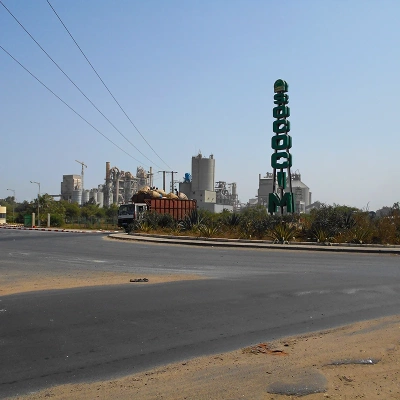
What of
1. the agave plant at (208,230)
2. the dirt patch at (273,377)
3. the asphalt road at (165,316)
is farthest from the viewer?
the agave plant at (208,230)

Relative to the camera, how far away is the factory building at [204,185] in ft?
439

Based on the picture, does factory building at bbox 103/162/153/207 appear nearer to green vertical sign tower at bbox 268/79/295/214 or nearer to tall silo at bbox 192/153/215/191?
tall silo at bbox 192/153/215/191

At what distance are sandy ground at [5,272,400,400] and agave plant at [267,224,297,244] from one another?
20743 millimetres

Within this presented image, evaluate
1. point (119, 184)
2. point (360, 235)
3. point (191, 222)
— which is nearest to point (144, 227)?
point (191, 222)

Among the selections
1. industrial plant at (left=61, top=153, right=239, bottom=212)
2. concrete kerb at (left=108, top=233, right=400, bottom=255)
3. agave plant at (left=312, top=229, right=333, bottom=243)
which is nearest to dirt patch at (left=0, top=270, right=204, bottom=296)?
concrete kerb at (left=108, top=233, right=400, bottom=255)

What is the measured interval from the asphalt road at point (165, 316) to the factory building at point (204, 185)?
112651 millimetres

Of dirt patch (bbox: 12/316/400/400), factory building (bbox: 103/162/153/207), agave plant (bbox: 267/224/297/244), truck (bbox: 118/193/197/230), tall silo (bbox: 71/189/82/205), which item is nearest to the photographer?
dirt patch (bbox: 12/316/400/400)

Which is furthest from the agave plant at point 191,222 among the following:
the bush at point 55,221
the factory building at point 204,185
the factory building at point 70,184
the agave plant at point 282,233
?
the factory building at point 70,184

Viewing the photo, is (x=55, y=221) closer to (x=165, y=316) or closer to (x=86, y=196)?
(x=165, y=316)

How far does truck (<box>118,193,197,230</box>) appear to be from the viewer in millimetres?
46550

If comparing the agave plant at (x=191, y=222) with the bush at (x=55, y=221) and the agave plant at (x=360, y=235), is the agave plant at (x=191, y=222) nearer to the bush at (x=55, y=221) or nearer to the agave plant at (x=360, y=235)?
the agave plant at (x=360, y=235)

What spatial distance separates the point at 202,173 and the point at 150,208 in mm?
97902

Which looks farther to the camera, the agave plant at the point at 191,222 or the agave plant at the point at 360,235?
the agave plant at the point at 191,222

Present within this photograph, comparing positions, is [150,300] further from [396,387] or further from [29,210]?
[29,210]
